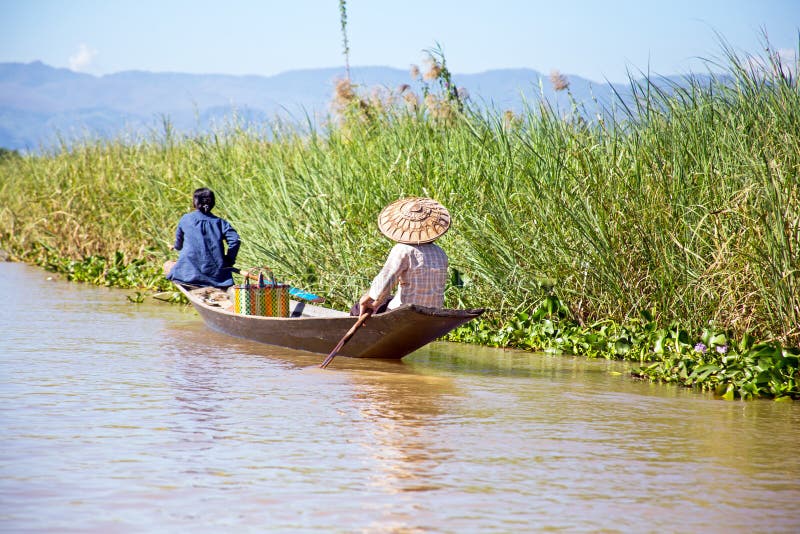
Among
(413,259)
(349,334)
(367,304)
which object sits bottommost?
(349,334)

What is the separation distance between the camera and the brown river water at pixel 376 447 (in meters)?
5.15

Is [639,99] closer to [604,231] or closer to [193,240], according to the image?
[604,231]

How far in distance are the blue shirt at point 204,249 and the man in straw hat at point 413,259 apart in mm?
3559

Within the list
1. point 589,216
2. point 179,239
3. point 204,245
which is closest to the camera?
point 589,216

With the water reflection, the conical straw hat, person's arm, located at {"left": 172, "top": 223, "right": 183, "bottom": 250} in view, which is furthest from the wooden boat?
person's arm, located at {"left": 172, "top": 223, "right": 183, "bottom": 250}

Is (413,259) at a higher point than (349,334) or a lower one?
higher

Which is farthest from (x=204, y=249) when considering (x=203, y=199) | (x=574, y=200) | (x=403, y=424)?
(x=403, y=424)

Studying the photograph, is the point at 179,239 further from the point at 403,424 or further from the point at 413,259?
the point at 403,424

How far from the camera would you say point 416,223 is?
29.9 ft

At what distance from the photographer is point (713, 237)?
8.77 m

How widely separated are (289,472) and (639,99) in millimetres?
5744

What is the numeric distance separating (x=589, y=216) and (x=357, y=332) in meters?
2.38

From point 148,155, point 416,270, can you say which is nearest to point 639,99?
point 416,270

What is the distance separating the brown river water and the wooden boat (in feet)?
0.58
